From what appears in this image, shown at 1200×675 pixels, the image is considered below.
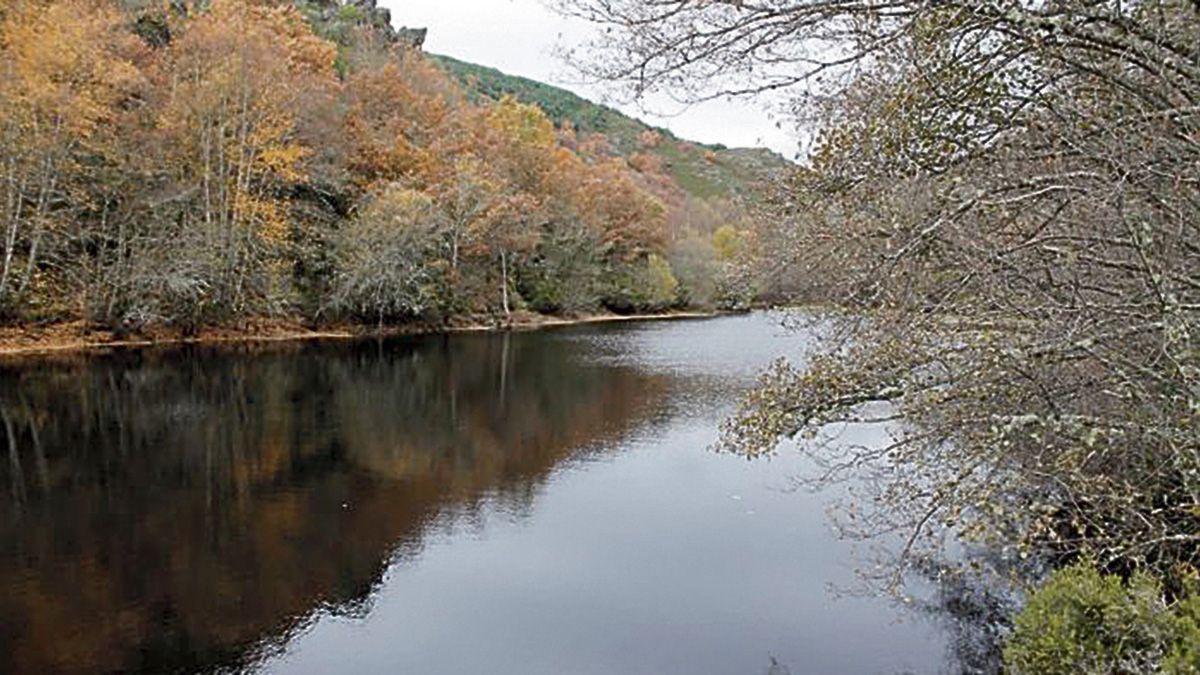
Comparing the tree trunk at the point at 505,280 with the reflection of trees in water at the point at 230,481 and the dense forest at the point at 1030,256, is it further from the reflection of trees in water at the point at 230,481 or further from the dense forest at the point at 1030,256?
the dense forest at the point at 1030,256

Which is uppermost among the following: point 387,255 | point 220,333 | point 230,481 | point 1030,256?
point 387,255

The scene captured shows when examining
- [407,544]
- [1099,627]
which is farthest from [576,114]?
[1099,627]

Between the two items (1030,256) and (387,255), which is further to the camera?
(387,255)

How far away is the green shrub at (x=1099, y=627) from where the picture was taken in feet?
14.5

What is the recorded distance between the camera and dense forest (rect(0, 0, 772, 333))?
25.0 meters

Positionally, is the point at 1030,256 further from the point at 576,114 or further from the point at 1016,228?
the point at 576,114

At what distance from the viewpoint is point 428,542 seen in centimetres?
1031

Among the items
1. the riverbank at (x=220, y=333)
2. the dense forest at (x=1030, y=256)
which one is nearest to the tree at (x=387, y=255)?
the riverbank at (x=220, y=333)

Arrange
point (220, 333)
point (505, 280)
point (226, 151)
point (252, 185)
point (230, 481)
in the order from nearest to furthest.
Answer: point (230, 481) < point (226, 151) < point (220, 333) < point (252, 185) < point (505, 280)

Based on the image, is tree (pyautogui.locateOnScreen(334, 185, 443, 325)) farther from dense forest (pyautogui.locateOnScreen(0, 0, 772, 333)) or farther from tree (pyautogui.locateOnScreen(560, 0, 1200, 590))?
tree (pyautogui.locateOnScreen(560, 0, 1200, 590))

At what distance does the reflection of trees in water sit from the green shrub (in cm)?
581

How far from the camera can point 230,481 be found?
12.5 meters

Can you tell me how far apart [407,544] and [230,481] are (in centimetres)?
379

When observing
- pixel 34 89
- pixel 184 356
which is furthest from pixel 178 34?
pixel 184 356
